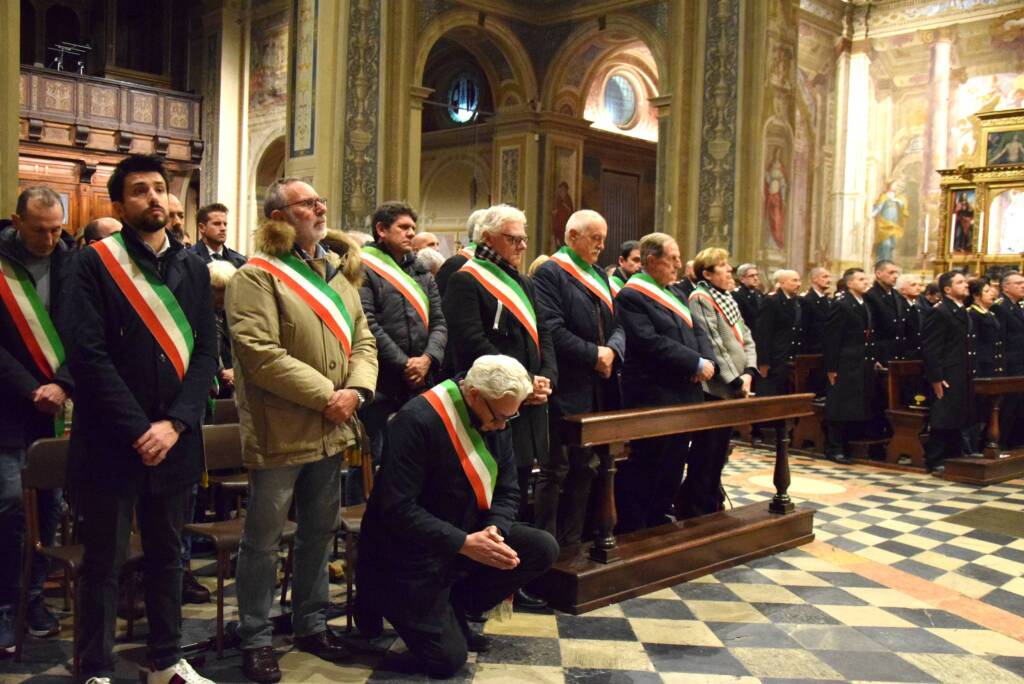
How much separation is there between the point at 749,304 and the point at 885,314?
1.35 meters

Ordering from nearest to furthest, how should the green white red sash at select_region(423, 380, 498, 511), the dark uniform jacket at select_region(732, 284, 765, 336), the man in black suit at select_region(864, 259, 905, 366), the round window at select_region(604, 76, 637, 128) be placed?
the green white red sash at select_region(423, 380, 498, 511) → the man in black suit at select_region(864, 259, 905, 366) → the dark uniform jacket at select_region(732, 284, 765, 336) → the round window at select_region(604, 76, 637, 128)

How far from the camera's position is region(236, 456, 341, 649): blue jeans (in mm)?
3287

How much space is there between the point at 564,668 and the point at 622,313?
2.13m

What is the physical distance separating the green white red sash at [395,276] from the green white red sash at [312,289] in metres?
0.90

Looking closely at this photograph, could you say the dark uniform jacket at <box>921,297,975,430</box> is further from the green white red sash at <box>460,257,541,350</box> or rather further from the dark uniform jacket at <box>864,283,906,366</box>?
the green white red sash at <box>460,257,541,350</box>

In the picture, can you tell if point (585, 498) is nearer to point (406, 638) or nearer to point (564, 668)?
point (564, 668)

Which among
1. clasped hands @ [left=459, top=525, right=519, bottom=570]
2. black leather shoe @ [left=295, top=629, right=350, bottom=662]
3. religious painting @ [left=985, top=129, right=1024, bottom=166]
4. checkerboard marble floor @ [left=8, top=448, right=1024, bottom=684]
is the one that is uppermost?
religious painting @ [left=985, top=129, right=1024, bottom=166]

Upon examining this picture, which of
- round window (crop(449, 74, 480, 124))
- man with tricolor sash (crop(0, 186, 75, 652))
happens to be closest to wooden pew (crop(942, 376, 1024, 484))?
man with tricolor sash (crop(0, 186, 75, 652))

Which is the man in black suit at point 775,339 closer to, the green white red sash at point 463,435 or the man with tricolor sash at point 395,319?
the man with tricolor sash at point 395,319

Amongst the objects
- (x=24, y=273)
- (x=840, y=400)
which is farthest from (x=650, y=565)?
(x=840, y=400)

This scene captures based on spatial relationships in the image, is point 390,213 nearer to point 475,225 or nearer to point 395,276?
point 395,276

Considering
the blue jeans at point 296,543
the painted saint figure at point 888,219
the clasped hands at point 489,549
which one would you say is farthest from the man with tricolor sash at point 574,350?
the painted saint figure at point 888,219

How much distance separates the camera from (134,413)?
287 cm

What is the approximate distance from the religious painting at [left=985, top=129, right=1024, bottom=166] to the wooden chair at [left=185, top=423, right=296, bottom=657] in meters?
14.8
